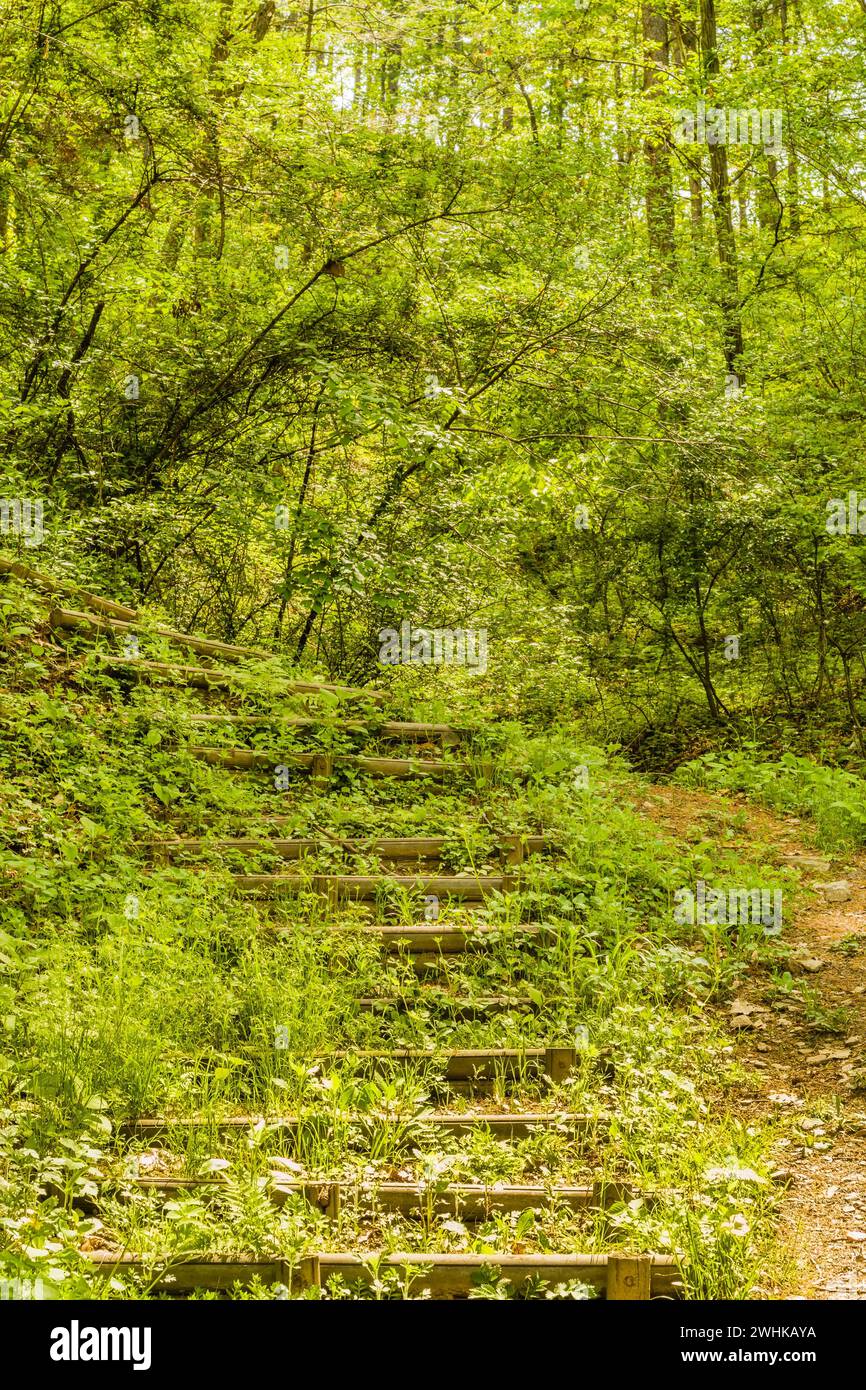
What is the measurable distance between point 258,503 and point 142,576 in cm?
157

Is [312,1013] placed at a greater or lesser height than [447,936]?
lesser

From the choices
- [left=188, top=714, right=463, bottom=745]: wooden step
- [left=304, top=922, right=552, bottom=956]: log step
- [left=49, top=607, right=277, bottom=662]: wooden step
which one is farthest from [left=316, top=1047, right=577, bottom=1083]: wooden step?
[left=49, top=607, right=277, bottom=662]: wooden step

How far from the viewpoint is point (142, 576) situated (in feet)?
38.6

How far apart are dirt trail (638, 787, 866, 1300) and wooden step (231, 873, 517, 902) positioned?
5.70 feet

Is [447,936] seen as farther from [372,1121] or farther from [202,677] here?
[202,677]

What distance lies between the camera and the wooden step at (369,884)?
22.5 ft

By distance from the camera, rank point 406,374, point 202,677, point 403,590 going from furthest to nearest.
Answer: point 406,374
point 403,590
point 202,677

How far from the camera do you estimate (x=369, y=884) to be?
7086mm

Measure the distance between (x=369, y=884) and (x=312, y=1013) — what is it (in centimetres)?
182

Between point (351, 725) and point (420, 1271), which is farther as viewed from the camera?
point (351, 725)

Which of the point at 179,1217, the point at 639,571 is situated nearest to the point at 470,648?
the point at 639,571

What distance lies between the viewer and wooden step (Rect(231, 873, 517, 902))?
6859 millimetres

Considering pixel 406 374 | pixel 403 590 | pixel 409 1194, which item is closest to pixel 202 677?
pixel 403 590

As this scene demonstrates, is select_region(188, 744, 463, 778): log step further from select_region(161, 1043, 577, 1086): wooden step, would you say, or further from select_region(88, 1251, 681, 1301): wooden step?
select_region(88, 1251, 681, 1301): wooden step
